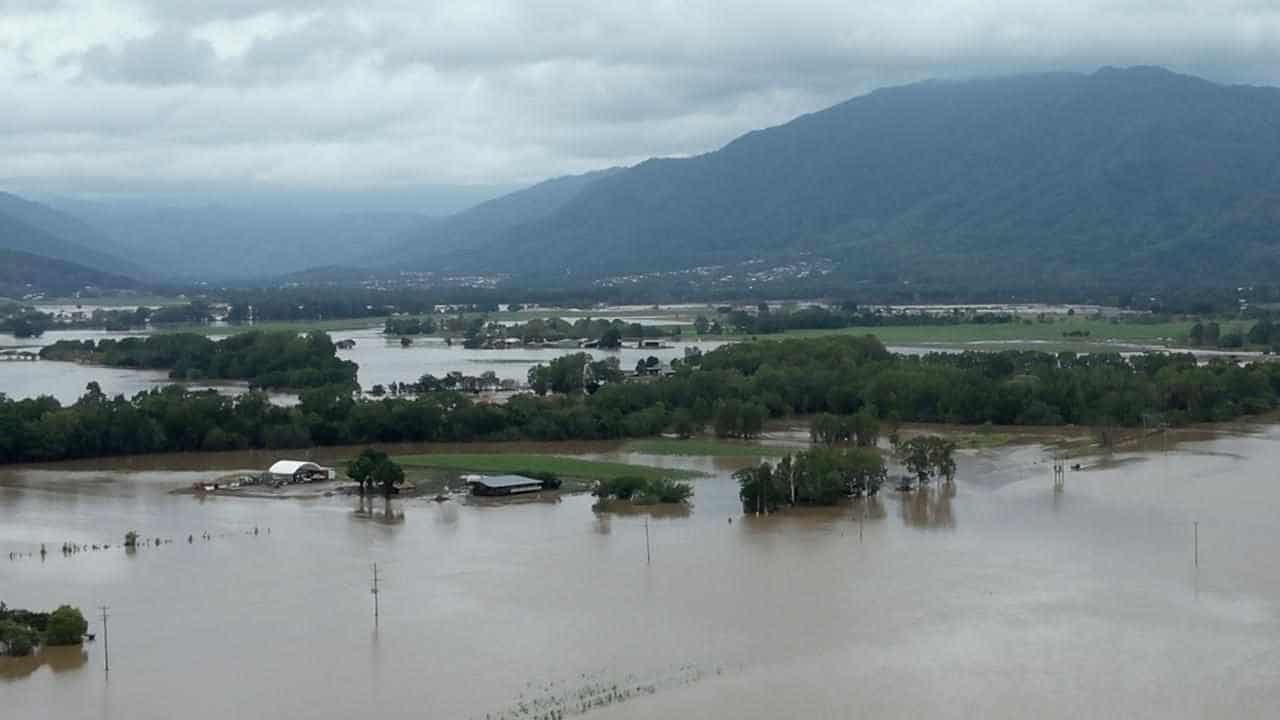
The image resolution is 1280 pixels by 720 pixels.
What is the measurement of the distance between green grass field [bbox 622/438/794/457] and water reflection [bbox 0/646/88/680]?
14550 millimetres

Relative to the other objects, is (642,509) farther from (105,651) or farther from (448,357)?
(448,357)

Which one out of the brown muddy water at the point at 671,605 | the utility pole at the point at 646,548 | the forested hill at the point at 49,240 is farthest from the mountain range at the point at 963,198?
the utility pole at the point at 646,548

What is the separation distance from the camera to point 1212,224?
99750mm

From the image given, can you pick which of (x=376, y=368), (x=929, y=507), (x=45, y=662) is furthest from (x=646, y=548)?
(x=376, y=368)

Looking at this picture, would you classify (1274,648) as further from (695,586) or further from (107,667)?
(107,667)

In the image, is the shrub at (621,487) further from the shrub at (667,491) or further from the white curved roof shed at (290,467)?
the white curved roof shed at (290,467)

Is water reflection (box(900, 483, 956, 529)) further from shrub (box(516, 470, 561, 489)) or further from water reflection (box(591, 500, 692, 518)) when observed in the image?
shrub (box(516, 470, 561, 489))

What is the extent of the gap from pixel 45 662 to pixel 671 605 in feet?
20.2

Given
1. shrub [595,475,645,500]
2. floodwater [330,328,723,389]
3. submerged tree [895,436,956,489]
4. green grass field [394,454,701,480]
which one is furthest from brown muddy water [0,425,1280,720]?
floodwater [330,328,723,389]

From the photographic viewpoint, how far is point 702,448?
2961 cm

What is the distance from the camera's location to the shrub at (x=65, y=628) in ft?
52.6

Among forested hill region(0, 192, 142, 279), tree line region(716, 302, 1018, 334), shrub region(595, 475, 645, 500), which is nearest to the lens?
shrub region(595, 475, 645, 500)

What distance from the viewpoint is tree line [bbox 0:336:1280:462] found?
29.7m

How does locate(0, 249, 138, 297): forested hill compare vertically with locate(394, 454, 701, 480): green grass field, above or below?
above
